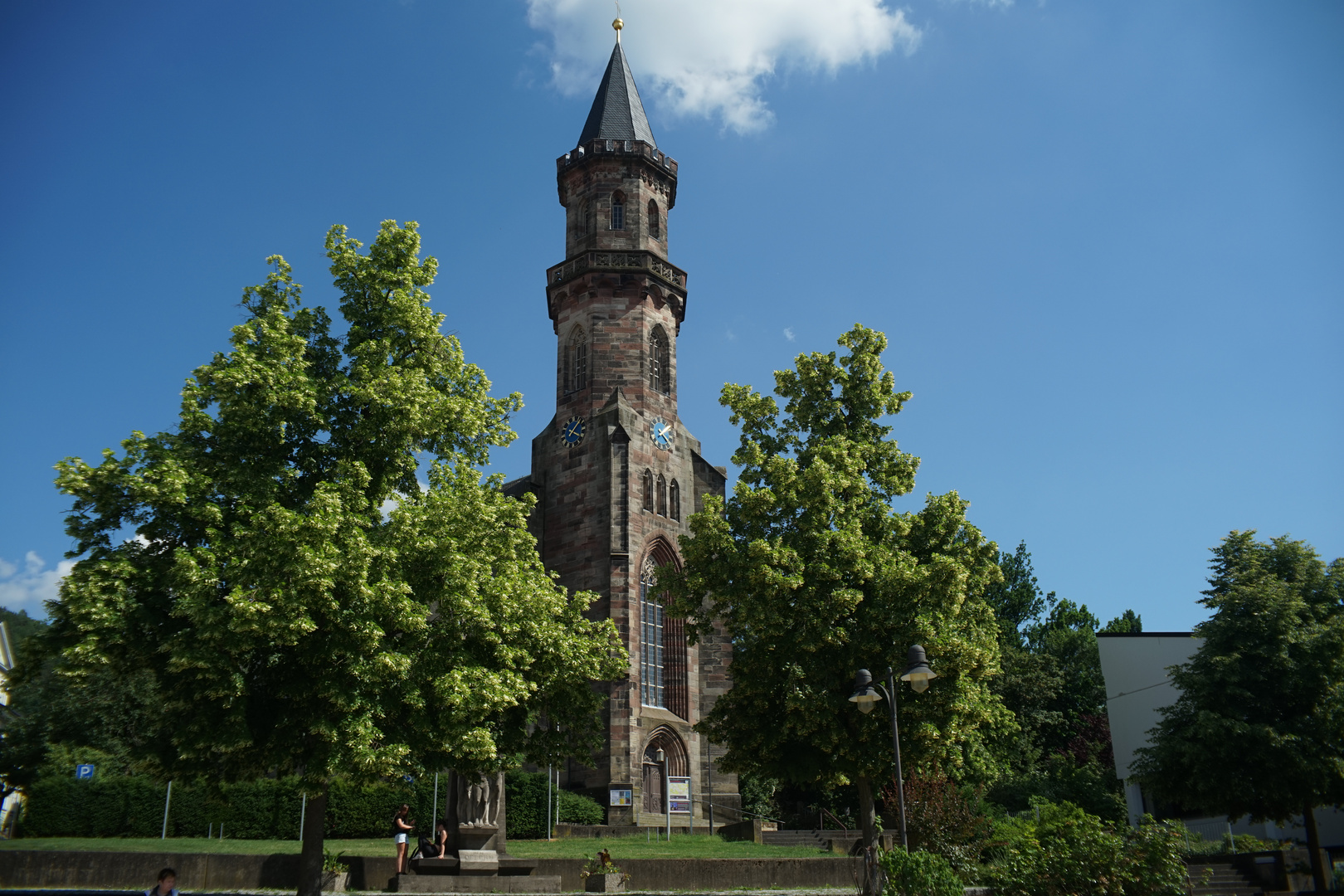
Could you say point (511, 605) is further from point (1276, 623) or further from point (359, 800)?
point (1276, 623)

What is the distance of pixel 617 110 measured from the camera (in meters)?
41.8

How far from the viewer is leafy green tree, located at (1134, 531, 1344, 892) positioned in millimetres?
22375

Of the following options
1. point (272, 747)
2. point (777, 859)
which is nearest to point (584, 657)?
point (272, 747)

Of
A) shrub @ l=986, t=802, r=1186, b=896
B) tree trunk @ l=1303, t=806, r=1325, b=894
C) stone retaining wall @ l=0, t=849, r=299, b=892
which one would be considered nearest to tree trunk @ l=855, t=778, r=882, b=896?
shrub @ l=986, t=802, r=1186, b=896

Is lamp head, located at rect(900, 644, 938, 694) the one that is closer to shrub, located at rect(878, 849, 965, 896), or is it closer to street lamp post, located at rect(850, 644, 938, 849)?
street lamp post, located at rect(850, 644, 938, 849)

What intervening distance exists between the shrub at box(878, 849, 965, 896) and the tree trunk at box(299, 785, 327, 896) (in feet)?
26.3

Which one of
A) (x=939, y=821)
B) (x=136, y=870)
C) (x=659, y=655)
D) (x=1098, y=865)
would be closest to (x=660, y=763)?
(x=659, y=655)

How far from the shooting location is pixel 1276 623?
78.6 feet

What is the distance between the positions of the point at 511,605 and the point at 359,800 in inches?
611

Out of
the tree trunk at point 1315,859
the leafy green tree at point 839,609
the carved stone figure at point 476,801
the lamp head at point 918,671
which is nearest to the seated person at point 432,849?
the carved stone figure at point 476,801

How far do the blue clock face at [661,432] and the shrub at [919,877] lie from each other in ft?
78.3

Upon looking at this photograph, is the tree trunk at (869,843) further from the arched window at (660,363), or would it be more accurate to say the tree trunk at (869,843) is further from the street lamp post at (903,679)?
the arched window at (660,363)

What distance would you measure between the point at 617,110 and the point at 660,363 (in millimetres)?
12273

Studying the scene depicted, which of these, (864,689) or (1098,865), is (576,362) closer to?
(864,689)
